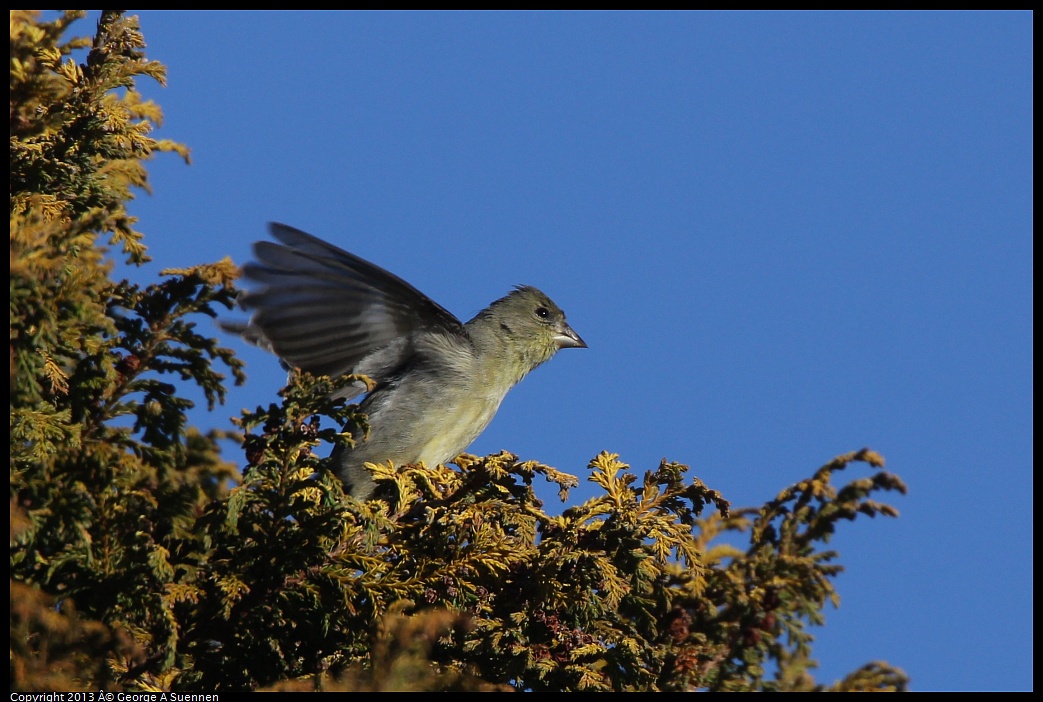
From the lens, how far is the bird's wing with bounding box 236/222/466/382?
5398mm

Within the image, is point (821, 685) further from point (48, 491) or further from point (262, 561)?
point (48, 491)

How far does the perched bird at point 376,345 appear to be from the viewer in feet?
17.8

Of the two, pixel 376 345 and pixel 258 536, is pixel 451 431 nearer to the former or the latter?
pixel 376 345

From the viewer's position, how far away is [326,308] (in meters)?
5.55

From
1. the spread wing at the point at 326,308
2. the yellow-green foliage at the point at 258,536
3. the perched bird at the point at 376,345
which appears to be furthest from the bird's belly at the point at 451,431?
the yellow-green foliage at the point at 258,536

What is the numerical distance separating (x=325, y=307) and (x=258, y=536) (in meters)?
1.85

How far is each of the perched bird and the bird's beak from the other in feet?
2.44

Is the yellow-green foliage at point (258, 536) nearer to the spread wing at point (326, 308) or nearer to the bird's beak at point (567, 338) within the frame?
the spread wing at point (326, 308)

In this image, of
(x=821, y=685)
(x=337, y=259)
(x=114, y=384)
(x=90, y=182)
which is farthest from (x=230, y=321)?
(x=821, y=685)

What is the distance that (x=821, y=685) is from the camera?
157 inches

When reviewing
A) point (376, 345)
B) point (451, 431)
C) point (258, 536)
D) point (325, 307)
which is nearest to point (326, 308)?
point (325, 307)

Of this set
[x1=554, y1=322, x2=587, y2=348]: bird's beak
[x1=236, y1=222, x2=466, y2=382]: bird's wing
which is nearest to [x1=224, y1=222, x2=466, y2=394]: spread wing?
[x1=236, y1=222, x2=466, y2=382]: bird's wing

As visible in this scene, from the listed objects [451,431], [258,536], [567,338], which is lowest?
[258,536]

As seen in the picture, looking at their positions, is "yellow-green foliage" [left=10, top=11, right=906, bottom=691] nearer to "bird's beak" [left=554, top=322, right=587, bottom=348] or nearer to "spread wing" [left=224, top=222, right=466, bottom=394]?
"spread wing" [left=224, top=222, right=466, bottom=394]
